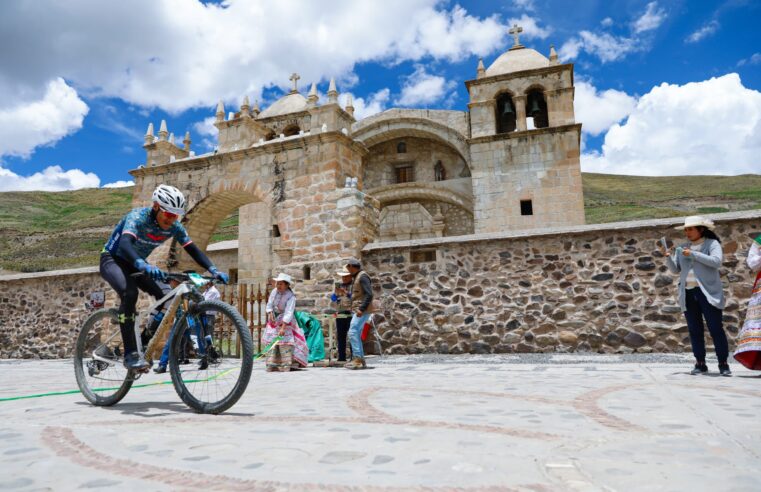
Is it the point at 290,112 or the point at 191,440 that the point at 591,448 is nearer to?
the point at 191,440

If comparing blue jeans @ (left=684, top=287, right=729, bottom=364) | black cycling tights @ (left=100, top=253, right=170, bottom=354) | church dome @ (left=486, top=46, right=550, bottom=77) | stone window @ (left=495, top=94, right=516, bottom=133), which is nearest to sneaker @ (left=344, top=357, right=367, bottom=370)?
black cycling tights @ (left=100, top=253, right=170, bottom=354)

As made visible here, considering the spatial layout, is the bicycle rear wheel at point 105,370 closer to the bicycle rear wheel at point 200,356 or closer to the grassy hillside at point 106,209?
the bicycle rear wheel at point 200,356

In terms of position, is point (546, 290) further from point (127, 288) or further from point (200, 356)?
point (127, 288)

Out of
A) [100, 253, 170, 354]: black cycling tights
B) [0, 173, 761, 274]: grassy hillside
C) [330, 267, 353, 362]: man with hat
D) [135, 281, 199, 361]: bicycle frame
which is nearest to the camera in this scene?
[135, 281, 199, 361]: bicycle frame

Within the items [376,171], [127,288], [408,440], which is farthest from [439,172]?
[408,440]

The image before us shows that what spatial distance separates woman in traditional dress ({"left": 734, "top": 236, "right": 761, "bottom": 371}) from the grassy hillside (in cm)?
3210

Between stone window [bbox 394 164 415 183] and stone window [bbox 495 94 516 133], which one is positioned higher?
stone window [bbox 495 94 516 133]

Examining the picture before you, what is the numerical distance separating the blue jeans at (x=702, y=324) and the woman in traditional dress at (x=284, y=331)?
4.91m

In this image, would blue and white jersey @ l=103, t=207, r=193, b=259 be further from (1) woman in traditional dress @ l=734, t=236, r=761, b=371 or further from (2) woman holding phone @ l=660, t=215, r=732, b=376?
(1) woman in traditional dress @ l=734, t=236, r=761, b=371

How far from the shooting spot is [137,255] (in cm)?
366

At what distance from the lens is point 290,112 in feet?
76.1

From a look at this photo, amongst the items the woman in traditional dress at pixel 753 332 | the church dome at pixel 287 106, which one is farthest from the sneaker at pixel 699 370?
the church dome at pixel 287 106

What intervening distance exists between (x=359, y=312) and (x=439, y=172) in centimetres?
1629

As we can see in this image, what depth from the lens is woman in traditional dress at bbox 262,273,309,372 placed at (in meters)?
7.29
